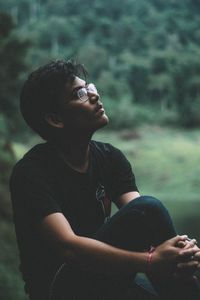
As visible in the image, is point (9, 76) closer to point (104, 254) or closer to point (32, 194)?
point (32, 194)

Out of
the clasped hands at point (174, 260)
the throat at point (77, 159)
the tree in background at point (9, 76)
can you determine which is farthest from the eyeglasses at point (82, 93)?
the tree in background at point (9, 76)

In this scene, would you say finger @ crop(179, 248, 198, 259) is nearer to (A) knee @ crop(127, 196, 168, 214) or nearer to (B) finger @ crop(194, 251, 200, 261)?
(B) finger @ crop(194, 251, 200, 261)

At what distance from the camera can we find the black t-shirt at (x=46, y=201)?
71.2 inches

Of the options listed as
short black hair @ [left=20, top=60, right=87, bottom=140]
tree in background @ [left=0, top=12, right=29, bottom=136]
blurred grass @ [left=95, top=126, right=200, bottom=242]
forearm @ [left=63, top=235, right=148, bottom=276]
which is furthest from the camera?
blurred grass @ [left=95, top=126, right=200, bottom=242]

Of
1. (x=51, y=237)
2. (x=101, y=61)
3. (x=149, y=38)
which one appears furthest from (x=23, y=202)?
(x=149, y=38)

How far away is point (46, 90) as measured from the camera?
1.98 metres

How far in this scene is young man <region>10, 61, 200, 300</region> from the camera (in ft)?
5.80

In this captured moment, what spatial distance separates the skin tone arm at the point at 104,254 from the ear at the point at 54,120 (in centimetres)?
43

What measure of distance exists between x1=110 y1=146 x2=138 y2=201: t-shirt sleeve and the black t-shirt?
8 cm

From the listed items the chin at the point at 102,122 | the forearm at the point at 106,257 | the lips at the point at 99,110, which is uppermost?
the lips at the point at 99,110

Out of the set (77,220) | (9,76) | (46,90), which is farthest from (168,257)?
(9,76)

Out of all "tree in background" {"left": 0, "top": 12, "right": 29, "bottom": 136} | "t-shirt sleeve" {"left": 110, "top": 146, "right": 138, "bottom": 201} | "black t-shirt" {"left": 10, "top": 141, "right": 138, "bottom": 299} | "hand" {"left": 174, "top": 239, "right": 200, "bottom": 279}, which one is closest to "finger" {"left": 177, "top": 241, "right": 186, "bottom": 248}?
"hand" {"left": 174, "top": 239, "right": 200, "bottom": 279}

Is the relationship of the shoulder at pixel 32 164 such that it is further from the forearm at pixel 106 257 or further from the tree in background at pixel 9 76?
the tree in background at pixel 9 76

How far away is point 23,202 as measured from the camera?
5.95 feet
